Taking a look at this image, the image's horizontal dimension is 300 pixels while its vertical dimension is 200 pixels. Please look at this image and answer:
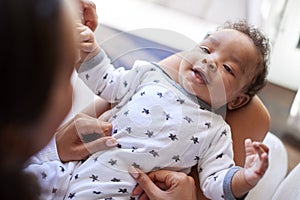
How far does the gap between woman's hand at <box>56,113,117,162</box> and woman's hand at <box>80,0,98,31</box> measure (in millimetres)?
A: 197

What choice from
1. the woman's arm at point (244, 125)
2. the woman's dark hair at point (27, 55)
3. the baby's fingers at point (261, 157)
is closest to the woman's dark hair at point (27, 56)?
the woman's dark hair at point (27, 55)

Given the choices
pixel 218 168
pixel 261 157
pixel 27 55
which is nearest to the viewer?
pixel 27 55

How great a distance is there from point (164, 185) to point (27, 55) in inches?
23.7

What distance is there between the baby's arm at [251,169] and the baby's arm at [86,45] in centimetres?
36

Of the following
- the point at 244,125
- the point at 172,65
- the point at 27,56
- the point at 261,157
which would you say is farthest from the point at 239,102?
the point at 27,56

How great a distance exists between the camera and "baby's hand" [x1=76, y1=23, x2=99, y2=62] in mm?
934

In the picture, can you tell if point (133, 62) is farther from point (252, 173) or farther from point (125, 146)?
point (252, 173)

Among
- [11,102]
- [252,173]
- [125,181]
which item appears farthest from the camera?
[125,181]

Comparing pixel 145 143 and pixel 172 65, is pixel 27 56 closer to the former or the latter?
pixel 145 143

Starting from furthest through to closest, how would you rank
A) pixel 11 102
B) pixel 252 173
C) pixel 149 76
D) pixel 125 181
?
pixel 149 76 < pixel 125 181 < pixel 252 173 < pixel 11 102

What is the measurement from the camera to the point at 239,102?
3.38 feet

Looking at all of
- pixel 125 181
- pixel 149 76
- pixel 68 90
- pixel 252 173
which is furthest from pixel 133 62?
pixel 68 90

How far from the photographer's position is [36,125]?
414 mm

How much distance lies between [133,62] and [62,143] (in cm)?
24
